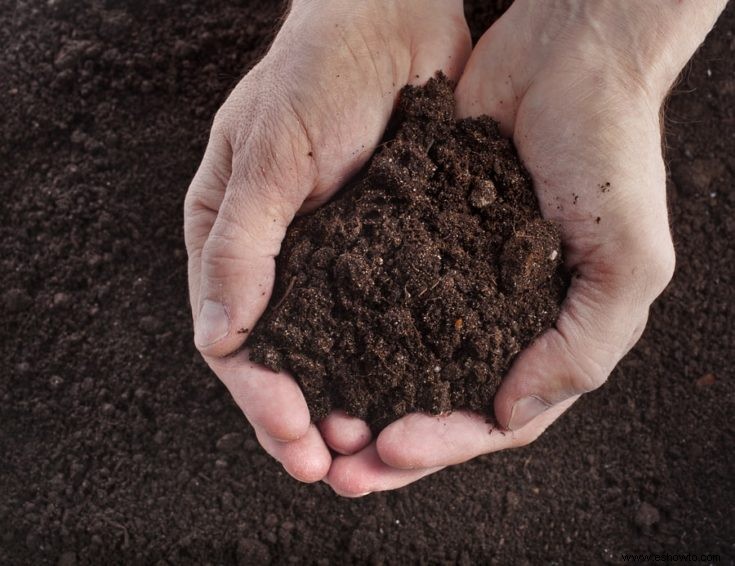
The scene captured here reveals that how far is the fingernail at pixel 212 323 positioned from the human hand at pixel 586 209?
0.42 metres

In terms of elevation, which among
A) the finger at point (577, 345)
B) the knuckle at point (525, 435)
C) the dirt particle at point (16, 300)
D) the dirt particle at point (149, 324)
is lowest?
the knuckle at point (525, 435)

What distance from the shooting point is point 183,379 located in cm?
207

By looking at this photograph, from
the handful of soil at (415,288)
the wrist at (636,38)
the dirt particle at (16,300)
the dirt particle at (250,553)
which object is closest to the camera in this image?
the handful of soil at (415,288)

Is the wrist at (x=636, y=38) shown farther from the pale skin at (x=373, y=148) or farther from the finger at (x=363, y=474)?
the finger at (x=363, y=474)

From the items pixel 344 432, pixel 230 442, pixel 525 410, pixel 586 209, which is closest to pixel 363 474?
pixel 344 432

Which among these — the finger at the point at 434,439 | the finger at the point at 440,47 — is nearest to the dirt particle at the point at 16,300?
the finger at the point at 434,439

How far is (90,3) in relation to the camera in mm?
2330

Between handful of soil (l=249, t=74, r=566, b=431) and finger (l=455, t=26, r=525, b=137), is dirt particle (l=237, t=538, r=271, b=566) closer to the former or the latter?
handful of soil (l=249, t=74, r=566, b=431)

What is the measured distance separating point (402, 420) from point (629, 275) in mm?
626

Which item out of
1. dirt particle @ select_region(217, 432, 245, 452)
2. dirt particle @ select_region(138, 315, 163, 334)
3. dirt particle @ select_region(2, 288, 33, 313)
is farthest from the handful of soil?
dirt particle @ select_region(2, 288, 33, 313)

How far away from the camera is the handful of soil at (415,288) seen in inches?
61.6

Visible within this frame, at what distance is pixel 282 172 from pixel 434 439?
71cm

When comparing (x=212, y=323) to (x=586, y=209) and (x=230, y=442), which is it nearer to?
(x=230, y=442)

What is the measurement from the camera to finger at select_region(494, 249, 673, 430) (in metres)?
1.62
